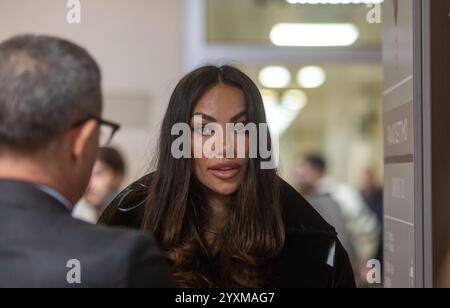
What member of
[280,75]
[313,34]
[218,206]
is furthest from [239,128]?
[280,75]

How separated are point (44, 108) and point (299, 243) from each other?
0.63 m

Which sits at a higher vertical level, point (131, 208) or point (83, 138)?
point (83, 138)

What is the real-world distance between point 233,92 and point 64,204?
46 cm

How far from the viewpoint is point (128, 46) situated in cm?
229

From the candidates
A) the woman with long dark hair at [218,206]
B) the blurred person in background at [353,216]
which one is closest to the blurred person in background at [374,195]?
the blurred person in background at [353,216]

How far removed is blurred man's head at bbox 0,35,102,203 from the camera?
105cm

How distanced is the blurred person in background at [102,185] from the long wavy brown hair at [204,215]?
0.18 m

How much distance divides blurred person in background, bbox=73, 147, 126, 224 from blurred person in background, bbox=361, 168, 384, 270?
0.87 m

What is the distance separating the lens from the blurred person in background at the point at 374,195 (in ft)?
8.04

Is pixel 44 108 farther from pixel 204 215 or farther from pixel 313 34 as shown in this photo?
pixel 313 34

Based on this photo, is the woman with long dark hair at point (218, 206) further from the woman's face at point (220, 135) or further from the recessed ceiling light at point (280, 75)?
the recessed ceiling light at point (280, 75)
